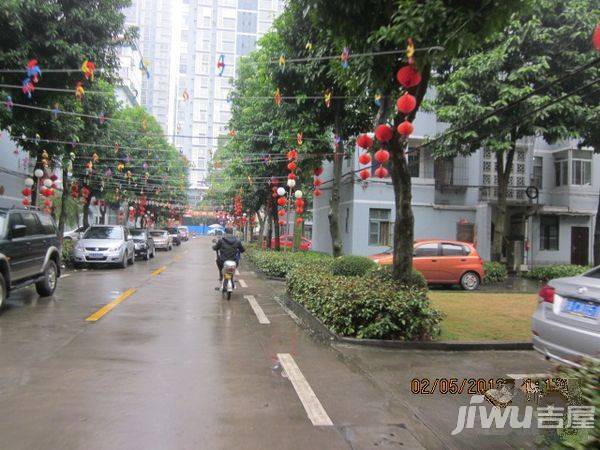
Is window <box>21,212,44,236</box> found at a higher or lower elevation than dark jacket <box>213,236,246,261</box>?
higher

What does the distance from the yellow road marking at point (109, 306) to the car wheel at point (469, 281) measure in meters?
9.62

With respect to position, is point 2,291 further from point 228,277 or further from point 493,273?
point 493,273

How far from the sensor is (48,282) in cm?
1124

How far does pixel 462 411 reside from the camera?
4656 millimetres

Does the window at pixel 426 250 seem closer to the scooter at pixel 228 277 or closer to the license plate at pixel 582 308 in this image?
the scooter at pixel 228 277

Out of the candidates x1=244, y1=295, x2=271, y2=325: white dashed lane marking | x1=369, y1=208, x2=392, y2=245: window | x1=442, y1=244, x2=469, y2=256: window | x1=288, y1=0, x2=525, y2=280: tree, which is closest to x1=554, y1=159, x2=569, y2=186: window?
x1=369, y1=208, x2=392, y2=245: window

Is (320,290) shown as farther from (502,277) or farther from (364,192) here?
(364,192)

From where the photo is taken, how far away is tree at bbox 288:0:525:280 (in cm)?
611

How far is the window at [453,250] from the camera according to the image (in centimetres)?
1589

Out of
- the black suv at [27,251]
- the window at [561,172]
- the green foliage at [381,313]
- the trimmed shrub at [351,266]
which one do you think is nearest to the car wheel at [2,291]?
the black suv at [27,251]

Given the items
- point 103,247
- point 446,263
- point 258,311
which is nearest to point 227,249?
point 258,311

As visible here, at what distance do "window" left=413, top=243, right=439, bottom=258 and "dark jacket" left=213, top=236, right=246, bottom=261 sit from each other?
19.2ft

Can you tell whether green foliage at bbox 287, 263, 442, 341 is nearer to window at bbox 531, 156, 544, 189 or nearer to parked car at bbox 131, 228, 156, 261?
parked car at bbox 131, 228, 156, 261

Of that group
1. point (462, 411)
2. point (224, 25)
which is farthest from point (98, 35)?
point (224, 25)
